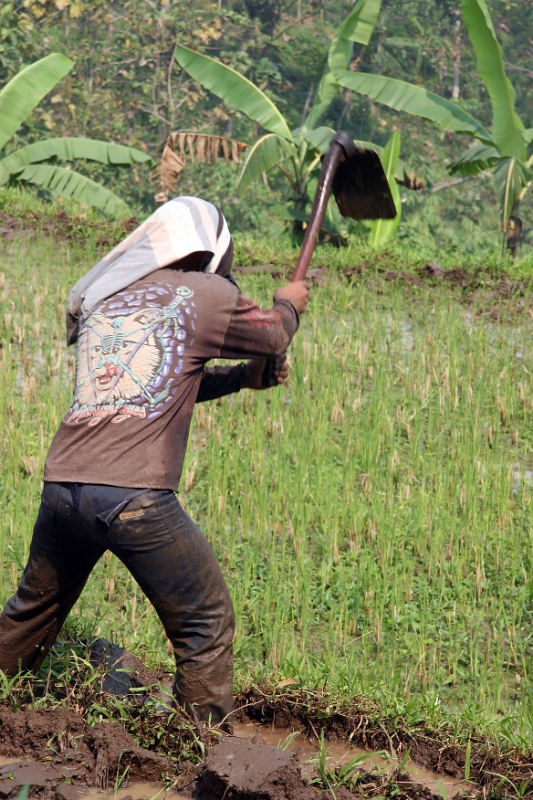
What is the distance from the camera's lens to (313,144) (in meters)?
9.89

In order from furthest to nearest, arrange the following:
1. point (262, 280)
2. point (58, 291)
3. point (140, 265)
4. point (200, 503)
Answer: point (262, 280)
point (58, 291)
point (200, 503)
point (140, 265)

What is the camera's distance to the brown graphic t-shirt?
275 centimetres

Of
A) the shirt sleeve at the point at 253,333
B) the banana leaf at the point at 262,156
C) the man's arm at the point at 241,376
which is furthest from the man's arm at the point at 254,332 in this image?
the banana leaf at the point at 262,156

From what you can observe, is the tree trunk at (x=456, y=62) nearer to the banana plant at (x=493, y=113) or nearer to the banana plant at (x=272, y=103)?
the banana plant at (x=272, y=103)

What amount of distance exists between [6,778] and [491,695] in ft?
5.81

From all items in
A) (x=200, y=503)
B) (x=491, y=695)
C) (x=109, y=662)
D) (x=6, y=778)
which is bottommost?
(x=200, y=503)

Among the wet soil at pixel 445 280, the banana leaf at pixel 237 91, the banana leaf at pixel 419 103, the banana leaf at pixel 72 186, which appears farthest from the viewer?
the banana leaf at pixel 72 186

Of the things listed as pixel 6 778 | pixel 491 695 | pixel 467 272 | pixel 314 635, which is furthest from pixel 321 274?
pixel 6 778

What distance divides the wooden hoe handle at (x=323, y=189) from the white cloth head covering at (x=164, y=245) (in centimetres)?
64

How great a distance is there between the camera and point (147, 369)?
2.81 m

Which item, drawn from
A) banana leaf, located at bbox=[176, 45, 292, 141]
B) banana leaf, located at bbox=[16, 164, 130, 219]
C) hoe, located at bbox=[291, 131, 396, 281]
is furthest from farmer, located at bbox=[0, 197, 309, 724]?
banana leaf, located at bbox=[16, 164, 130, 219]

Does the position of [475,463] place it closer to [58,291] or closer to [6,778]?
[6,778]

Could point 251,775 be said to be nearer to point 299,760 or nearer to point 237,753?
point 237,753

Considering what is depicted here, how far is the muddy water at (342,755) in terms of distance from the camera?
2844 millimetres
